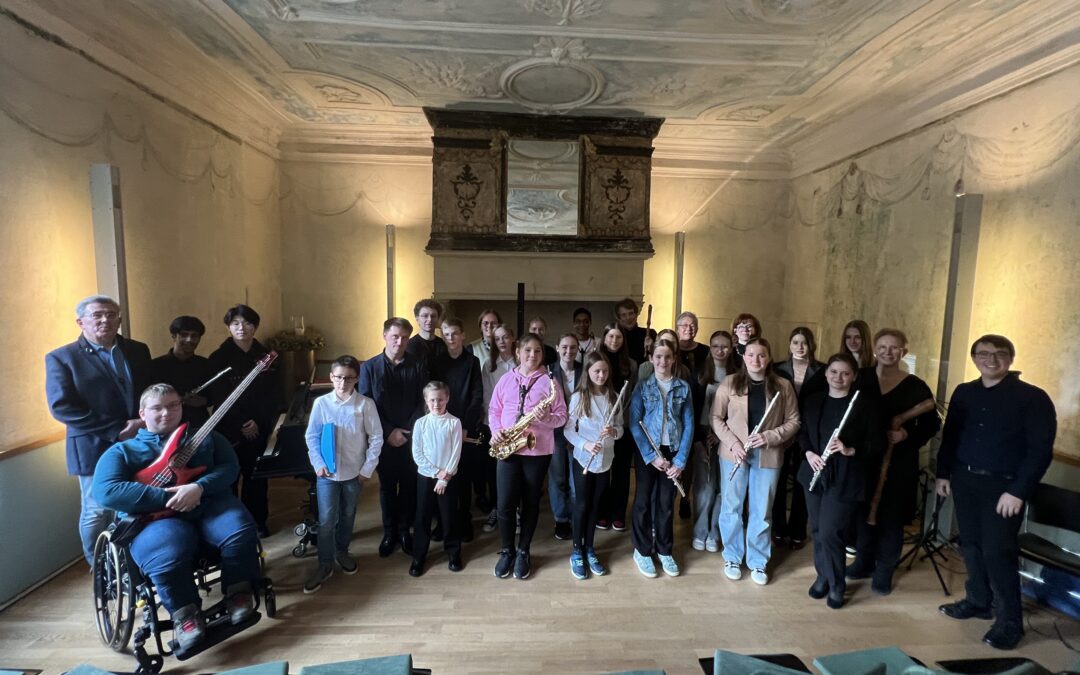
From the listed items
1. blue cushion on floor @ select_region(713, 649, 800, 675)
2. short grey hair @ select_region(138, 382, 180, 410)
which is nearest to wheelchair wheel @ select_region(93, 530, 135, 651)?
short grey hair @ select_region(138, 382, 180, 410)

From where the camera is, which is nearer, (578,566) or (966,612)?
(966,612)

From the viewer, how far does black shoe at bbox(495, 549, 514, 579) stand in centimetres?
301

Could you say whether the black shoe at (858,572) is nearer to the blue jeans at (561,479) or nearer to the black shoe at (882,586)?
the black shoe at (882,586)

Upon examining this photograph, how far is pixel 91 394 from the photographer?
2.65 m

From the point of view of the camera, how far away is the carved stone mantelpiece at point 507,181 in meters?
5.54

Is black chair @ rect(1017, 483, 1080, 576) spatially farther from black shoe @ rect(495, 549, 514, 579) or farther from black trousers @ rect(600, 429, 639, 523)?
black shoe @ rect(495, 549, 514, 579)

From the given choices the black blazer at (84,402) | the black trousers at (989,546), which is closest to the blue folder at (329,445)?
the black blazer at (84,402)

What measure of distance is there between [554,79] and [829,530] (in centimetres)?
412

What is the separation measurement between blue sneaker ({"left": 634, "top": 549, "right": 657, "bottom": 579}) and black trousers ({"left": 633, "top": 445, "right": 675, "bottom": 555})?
31 millimetres

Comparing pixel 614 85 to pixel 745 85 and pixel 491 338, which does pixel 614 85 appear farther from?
pixel 491 338

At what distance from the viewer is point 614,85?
15.0ft

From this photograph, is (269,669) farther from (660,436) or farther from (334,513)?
(660,436)

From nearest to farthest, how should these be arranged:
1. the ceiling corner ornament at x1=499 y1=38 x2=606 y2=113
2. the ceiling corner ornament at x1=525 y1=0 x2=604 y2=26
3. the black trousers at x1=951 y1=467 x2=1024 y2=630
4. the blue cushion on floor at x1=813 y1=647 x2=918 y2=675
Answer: the blue cushion on floor at x1=813 y1=647 x2=918 y2=675, the black trousers at x1=951 y1=467 x2=1024 y2=630, the ceiling corner ornament at x1=525 y1=0 x2=604 y2=26, the ceiling corner ornament at x1=499 y1=38 x2=606 y2=113

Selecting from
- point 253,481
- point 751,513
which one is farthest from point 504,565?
point 253,481
